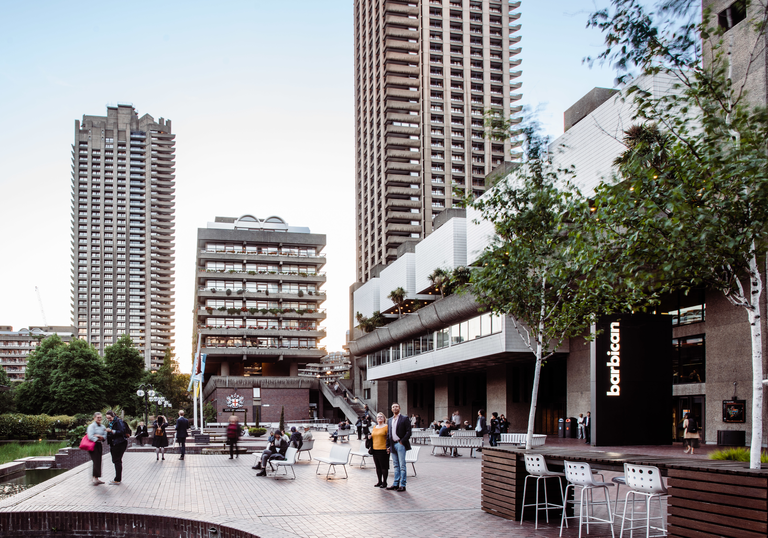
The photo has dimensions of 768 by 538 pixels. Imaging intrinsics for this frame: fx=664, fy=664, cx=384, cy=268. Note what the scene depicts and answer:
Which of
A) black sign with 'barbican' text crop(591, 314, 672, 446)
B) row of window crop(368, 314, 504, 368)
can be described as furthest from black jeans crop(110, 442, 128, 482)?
black sign with 'barbican' text crop(591, 314, 672, 446)

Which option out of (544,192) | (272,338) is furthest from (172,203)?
(544,192)

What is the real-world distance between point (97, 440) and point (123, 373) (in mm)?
62863

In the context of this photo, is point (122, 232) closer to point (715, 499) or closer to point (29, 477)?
point (29, 477)

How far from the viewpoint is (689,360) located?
29.4 m

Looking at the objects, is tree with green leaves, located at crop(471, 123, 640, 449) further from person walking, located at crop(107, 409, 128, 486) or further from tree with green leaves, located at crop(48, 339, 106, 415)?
tree with green leaves, located at crop(48, 339, 106, 415)

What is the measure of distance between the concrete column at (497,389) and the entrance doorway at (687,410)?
11.1 metres

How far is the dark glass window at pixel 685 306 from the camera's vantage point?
29.0m

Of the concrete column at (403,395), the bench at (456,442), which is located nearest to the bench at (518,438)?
the bench at (456,442)

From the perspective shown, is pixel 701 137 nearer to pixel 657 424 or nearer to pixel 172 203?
pixel 657 424

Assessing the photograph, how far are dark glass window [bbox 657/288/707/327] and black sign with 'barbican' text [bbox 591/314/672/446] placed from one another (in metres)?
4.30

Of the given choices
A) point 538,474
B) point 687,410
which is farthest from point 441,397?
point 538,474

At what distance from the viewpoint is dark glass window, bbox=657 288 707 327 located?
29.0 metres

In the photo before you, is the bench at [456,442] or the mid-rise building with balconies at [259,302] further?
the mid-rise building with balconies at [259,302]

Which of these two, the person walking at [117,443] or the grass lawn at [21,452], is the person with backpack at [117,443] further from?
the grass lawn at [21,452]
